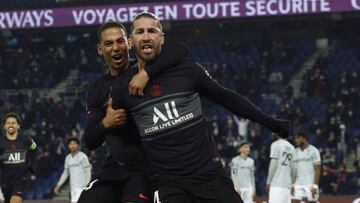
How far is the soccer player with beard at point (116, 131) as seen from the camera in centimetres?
587

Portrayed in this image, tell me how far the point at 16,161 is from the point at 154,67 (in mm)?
8481

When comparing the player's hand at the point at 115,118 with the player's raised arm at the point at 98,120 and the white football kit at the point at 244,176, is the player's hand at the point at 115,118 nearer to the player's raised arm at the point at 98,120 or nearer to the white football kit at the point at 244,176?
the player's raised arm at the point at 98,120

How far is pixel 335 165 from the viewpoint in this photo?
24.5 metres

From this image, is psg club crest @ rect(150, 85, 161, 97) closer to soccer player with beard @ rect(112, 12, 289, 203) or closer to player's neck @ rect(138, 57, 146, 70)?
soccer player with beard @ rect(112, 12, 289, 203)

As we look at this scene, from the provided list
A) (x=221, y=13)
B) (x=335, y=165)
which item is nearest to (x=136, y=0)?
(x=221, y=13)

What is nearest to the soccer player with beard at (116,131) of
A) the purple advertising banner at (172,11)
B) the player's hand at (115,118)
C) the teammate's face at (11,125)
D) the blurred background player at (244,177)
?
the player's hand at (115,118)

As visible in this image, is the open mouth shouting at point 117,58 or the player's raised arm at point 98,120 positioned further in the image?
the open mouth shouting at point 117,58

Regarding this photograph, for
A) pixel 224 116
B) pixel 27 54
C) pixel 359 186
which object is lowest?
pixel 359 186

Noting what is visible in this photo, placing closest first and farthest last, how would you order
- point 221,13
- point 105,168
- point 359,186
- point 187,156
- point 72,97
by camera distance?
point 187,156, point 105,168, point 359,186, point 221,13, point 72,97

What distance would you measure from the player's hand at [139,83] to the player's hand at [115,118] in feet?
0.54

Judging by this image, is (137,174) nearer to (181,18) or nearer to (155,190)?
(155,190)

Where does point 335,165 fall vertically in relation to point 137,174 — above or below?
below

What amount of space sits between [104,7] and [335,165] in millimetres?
8816

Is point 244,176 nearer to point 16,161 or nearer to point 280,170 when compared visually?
point 280,170
